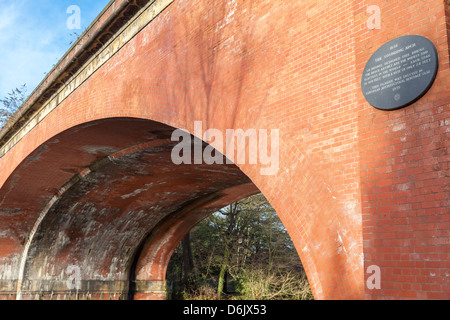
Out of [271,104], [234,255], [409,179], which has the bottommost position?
[234,255]

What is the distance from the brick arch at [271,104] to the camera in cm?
347

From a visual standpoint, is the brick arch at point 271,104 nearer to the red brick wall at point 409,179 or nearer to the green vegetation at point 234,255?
the red brick wall at point 409,179

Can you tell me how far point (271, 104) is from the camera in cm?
427

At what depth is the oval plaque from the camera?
299 cm

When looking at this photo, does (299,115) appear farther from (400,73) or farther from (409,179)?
(409,179)

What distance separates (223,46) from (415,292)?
10.9 ft

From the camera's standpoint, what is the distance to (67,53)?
934cm

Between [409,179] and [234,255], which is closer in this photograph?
[409,179]

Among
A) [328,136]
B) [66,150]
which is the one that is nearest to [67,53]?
[66,150]

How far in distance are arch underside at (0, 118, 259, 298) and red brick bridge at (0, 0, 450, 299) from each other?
14cm

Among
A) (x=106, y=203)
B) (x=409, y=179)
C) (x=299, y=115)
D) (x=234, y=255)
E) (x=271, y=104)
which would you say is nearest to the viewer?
(x=409, y=179)

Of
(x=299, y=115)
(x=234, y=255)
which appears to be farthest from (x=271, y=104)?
(x=234, y=255)

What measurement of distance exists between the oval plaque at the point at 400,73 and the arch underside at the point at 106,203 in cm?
556

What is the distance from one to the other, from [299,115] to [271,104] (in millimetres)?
402
